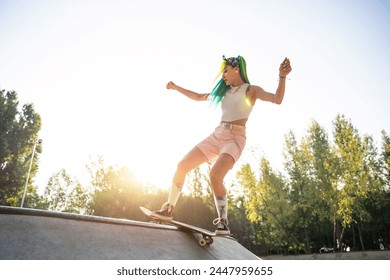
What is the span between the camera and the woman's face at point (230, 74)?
3974 millimetres

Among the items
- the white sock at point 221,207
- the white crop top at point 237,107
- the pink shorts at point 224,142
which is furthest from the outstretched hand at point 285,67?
the white sock at point 221,207

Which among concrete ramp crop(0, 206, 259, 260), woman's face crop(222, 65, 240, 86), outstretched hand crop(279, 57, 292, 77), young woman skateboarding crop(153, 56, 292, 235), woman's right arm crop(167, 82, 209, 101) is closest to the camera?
concrete ramp crop(0, 206, 259, 260)

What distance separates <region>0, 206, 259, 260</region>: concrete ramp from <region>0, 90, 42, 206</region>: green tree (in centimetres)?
2764

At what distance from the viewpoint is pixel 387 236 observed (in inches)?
1169

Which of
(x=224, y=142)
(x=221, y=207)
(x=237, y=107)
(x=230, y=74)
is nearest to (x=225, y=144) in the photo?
(x=224, y=142)

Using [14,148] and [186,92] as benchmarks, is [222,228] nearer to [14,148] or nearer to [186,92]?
[186,92]

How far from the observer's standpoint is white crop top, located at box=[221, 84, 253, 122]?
11.8 ft

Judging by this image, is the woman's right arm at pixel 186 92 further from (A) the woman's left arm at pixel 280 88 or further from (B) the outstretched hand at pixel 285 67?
(B) the outstretched hand at pixel 285 67

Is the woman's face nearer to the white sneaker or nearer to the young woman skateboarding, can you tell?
the young woman skateboarding

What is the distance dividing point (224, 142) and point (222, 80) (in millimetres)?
1112

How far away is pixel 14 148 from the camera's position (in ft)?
85.4

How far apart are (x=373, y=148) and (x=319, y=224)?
10.3 m

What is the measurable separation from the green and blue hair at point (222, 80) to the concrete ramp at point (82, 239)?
2.05 meters

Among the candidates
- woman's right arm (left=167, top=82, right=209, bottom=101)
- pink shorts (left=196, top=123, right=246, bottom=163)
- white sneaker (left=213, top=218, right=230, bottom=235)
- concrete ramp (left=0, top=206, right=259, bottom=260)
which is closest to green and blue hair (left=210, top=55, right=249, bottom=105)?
woman's right arm (left=167, top=82, right=209, bottom=101)
